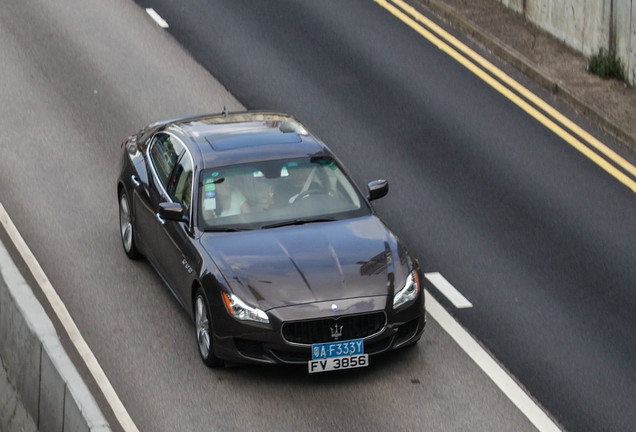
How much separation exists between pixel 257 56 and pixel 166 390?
33.0 feet

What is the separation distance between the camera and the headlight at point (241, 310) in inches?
440

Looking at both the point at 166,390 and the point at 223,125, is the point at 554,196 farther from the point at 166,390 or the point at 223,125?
the point at 166,390

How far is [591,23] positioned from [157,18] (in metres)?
7.07

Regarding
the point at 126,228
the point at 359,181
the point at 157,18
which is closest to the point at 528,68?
the point at 359,181

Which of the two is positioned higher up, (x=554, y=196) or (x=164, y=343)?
(x=164, y=343)

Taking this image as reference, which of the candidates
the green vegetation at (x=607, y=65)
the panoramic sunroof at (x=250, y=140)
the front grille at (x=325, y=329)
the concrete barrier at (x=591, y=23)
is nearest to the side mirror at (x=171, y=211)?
the panoramic sunroof at (x=250, y=140)

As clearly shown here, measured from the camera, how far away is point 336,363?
11234 millimetres

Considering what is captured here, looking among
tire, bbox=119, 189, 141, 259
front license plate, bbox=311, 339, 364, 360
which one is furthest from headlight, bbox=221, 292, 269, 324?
tire, bbox=119, 189, 141, 259

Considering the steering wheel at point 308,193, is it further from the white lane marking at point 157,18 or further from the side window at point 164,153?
the white lane marking at point 157,18

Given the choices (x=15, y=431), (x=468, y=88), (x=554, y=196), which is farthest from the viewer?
(x=468, y=88)

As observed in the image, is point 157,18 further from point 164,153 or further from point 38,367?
point 38,367

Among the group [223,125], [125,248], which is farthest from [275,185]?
[125,248]

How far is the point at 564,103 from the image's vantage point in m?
19.1

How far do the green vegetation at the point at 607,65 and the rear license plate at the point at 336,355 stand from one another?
932 centimetres
